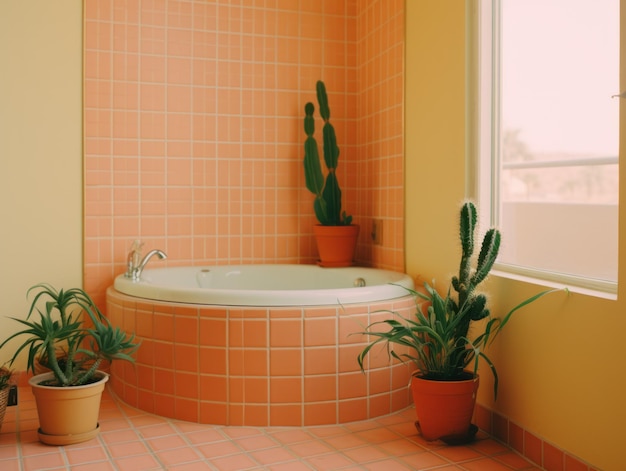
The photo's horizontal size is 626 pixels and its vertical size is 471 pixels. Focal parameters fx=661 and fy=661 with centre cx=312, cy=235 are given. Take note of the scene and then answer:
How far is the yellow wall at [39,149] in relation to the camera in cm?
323

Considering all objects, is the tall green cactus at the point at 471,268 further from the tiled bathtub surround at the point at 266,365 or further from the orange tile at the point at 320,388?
the orange tile at the point at 320,388

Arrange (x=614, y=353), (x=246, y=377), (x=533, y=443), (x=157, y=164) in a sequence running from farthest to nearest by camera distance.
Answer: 1. (x=157, y=164)
2. (x=246, y=377)
3. (x=533, y=443)
4. (x=614, y=353)

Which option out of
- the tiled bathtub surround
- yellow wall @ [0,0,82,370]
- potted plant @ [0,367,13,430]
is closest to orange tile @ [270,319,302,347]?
the tiled bathtub surround

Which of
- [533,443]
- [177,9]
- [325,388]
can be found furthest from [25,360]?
[533,443]

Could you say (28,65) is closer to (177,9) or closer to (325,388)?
(177,9)

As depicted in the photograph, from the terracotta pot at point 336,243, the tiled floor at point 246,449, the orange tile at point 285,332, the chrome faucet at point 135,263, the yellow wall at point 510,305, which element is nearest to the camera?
the yellow wall at point 510,305

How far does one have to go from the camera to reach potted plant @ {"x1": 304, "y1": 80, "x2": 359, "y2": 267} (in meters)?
3.58

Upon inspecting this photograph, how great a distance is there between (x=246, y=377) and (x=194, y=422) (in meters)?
0.30

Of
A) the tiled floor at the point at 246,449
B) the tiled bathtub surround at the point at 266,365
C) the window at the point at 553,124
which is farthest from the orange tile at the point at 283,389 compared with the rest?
the window at the point at 553,124

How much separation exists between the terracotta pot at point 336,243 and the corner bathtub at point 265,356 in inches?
32.6

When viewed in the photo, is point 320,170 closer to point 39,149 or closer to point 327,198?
point 327,198

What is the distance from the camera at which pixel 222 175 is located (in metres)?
3.65

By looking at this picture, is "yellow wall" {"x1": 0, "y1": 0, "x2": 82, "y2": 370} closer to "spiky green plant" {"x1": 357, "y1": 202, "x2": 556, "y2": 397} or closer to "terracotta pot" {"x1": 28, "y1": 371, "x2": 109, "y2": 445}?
"terracotta pot" {"x1": 28, "y1": 371, "x2": 109, "y2": 445}

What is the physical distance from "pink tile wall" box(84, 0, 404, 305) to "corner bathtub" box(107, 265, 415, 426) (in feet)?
2.55
